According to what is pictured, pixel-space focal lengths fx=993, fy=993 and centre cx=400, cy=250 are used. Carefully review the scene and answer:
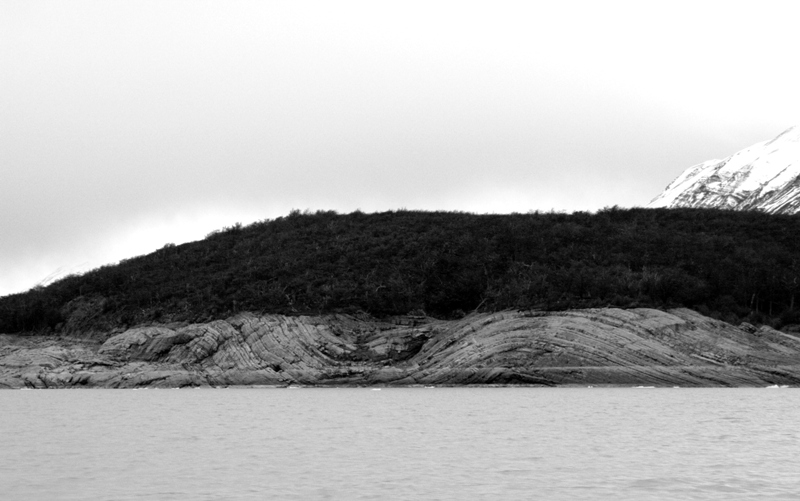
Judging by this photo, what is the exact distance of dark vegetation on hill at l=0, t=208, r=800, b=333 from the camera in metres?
68.2

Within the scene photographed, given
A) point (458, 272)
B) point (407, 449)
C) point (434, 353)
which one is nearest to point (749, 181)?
point (458, 272)

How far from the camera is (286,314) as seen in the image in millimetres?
68812

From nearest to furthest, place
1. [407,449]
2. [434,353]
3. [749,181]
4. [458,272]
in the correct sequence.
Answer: [407,449], [434,353], [458,272], [749,181]

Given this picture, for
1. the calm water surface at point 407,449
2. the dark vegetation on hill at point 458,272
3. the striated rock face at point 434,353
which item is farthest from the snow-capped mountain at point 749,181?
the calm water surface at point 407,449

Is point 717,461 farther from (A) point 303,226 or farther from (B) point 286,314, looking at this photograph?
(A) point 303,226

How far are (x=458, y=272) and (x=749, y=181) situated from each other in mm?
94753

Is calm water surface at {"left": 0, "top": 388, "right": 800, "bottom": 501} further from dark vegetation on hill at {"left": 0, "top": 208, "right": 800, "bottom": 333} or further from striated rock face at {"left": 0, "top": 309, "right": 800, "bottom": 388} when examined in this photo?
dark vegetation on hill at {"left": 0, "top": 208, "right": 800, "bottom": 333}

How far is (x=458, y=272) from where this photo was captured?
74.8 metres

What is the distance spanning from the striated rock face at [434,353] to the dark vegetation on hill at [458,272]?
3.02 meters

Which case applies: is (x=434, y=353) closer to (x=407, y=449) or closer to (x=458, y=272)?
(x=458, y=272)

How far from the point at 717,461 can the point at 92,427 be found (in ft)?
70.8

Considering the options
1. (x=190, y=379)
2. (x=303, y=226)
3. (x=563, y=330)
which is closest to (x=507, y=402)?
(x=563, y=330)

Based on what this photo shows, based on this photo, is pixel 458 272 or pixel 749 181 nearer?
pixel 458 272

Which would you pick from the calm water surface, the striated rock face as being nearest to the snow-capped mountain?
the striated rock face
